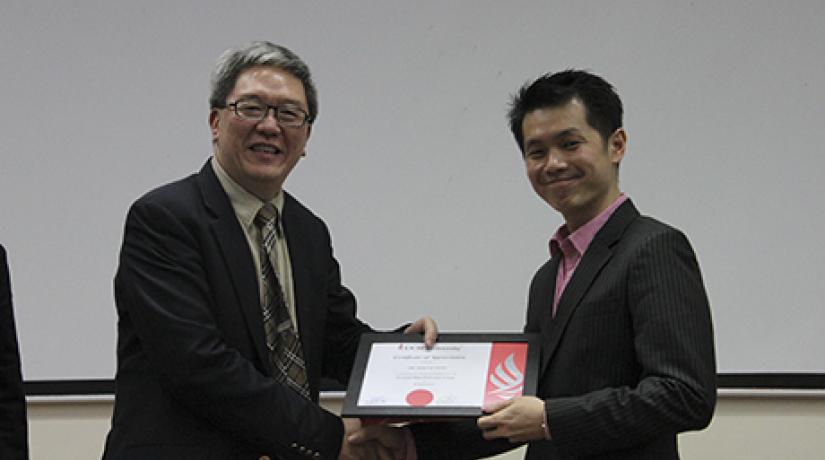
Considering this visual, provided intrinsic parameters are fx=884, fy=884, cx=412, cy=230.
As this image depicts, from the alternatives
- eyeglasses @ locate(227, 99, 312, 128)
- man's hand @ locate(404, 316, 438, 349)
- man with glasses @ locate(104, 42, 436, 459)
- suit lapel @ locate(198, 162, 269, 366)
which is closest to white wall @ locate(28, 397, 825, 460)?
man's hand @ locate(404, 316, 438, 349)

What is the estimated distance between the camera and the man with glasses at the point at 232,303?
5.82ft

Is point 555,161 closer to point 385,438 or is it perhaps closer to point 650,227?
point 650,227

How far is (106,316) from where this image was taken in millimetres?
2994

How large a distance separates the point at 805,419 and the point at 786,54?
120cm

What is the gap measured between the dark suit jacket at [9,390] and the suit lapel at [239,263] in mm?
482

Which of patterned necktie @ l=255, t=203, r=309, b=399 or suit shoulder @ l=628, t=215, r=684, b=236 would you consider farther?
patterned necktie @ l=255, t=203, r=309, b=399

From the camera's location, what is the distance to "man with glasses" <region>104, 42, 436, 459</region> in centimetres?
177

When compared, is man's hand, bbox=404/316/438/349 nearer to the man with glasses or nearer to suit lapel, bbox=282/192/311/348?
the man with glasses

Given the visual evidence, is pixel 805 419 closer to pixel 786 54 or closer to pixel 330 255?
pixel 786 54

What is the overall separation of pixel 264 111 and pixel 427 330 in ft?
1.98

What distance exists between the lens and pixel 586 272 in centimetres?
177

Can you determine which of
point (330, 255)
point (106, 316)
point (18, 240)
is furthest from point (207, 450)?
point (18, 240)

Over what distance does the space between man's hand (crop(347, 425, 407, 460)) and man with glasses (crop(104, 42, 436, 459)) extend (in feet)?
0.04

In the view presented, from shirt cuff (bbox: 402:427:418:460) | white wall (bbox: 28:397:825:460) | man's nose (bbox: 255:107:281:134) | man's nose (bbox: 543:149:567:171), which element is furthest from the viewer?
white wall (bbox: 28:397:825:460)
